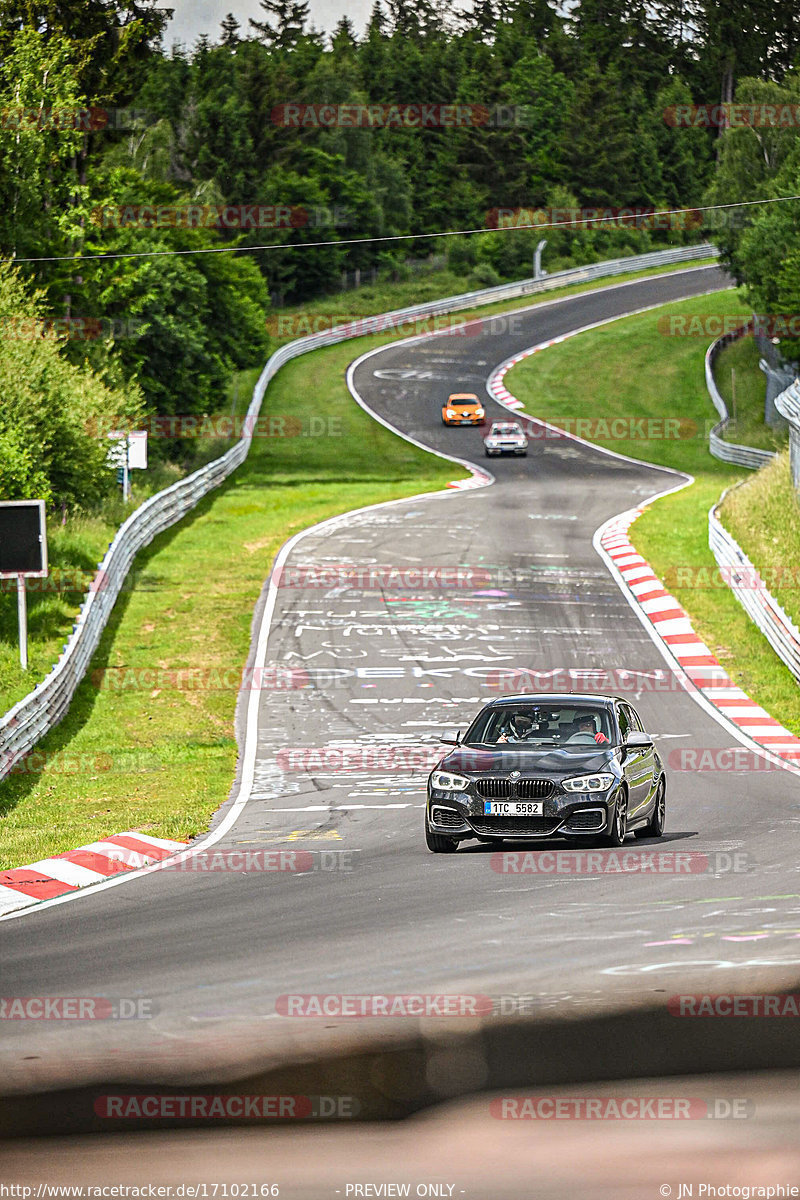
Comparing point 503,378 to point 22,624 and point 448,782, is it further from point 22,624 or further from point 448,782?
point 448,782

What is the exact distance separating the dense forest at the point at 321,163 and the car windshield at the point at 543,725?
1538cm

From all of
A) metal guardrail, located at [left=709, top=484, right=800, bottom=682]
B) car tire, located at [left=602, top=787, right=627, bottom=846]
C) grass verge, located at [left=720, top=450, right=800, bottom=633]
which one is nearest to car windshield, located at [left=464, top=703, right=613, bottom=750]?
car tire, located at [left=602, top=787, right=627, bottom=846]

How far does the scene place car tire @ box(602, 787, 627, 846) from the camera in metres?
12.5

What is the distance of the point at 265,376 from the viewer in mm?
69438

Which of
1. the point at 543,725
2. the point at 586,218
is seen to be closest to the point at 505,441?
the point at 543,725

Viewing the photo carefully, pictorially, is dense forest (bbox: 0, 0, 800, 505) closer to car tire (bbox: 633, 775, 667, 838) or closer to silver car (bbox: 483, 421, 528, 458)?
silver car (bbox: 483, 421, 528, 458)

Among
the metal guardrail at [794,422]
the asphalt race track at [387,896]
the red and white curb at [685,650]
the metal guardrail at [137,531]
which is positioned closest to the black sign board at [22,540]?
the metal guardrail at [137,531]

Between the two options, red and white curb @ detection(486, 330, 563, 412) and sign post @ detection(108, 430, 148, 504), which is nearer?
sign post @ detection(108, 430, 148, 504)

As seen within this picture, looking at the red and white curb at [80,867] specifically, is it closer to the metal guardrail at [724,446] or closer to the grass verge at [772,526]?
the grass verge at [772,526]

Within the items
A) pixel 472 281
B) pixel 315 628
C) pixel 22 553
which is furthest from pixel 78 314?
pixel 472 281

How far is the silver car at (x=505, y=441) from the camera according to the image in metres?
52.9

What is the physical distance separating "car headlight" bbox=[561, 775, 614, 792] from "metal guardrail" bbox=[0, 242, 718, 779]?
812 centimetres

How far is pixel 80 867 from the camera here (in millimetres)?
13047

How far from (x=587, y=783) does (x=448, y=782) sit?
4.07 feet
